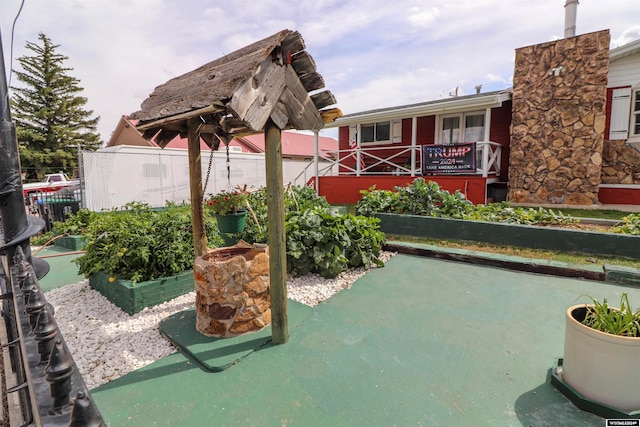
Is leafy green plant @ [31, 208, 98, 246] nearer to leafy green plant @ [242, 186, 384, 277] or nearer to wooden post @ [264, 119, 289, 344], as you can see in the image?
leafy green plant @ [242, 186, 384, 277]

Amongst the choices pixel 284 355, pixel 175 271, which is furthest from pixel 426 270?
pixel 175 271

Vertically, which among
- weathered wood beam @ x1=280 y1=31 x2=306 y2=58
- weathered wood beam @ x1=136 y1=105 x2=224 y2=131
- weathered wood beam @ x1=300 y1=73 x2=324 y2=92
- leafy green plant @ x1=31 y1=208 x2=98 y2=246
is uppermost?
weathered wood beam @ x1=280 y1=31 x2=306 y2=58

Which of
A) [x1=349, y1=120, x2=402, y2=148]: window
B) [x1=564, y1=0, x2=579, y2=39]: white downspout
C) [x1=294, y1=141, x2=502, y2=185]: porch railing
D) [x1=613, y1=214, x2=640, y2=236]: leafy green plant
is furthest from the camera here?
[x1=349, y1=120, x2=402, y2=148]: window

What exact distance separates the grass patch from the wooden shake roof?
3646 mm

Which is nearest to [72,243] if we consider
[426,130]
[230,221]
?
[230,221]

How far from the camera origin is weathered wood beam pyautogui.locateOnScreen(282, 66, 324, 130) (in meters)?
2.71

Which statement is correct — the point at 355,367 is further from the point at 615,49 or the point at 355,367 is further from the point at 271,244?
the point at 615,49

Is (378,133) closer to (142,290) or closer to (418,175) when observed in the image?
(418,175)

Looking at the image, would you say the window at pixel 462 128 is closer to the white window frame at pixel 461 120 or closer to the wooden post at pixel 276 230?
the white window frame at pixel 461 120

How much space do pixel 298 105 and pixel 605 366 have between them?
8.94 feet

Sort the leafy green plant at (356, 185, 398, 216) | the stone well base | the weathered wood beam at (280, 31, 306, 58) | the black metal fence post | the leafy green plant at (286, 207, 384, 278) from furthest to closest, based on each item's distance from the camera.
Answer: the leafy green plant at (356, 185, 398, 216) < the leafy green plant at (286, 207, 384, 278) < the stone well base < the weathered wood beam at (280, 31, 306, 58) < the black metal fence post

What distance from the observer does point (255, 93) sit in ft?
7.89

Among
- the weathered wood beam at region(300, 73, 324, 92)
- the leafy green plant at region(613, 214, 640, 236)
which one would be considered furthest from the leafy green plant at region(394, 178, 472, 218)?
the weathered wood beam at region(300, 73, 324, 92)

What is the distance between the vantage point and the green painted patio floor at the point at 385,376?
2.05m
